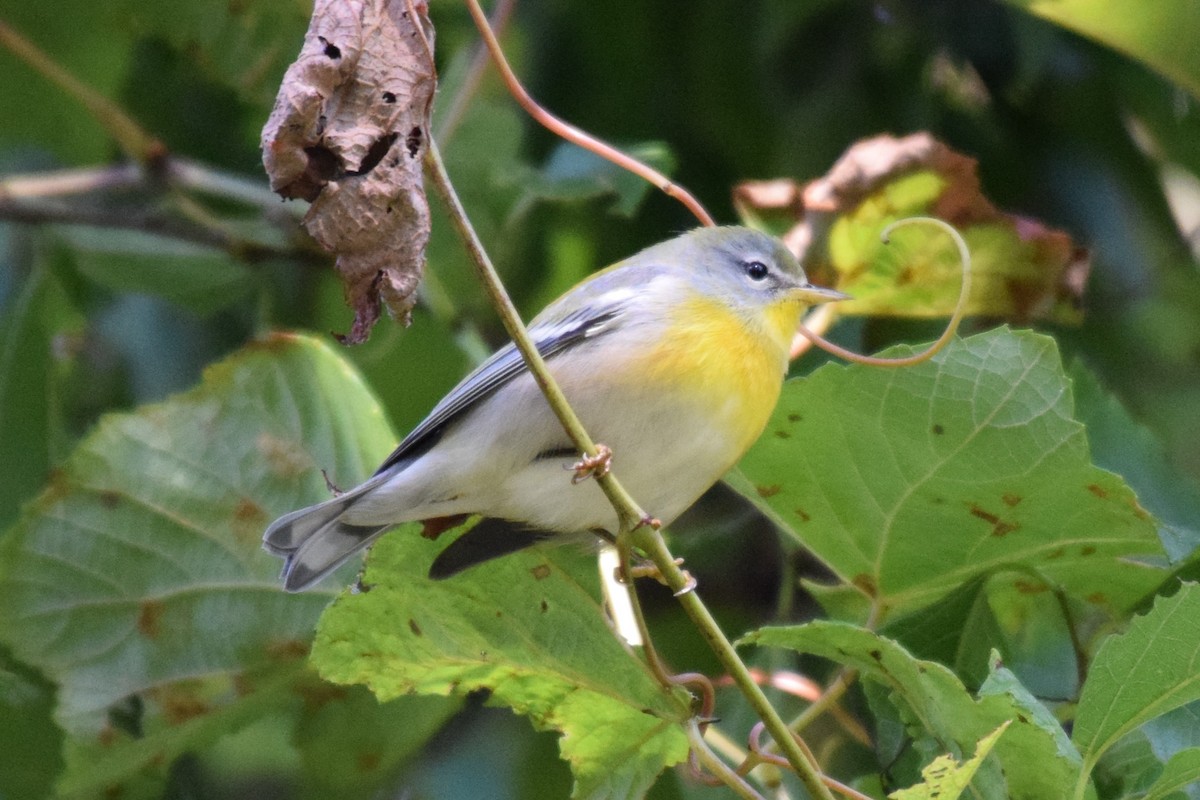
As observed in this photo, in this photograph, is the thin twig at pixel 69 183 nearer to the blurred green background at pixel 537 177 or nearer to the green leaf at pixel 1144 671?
the blurred green background at pixel 537 177

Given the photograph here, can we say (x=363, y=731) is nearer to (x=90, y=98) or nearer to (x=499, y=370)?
(x=499, y=370)

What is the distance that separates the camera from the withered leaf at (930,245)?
2.68 m

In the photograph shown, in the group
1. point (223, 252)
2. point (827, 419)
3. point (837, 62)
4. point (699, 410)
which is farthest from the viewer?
point (837, 62)

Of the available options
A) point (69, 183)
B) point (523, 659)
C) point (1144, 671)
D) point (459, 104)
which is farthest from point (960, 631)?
point (69, 183)

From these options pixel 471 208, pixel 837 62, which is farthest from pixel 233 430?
pixel 837 62

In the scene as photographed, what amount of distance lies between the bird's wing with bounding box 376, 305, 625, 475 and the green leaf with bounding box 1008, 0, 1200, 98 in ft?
3.86

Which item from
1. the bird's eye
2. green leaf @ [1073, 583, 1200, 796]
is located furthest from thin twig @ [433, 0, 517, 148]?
green leaf @ [1073, 583, 1200, 796]

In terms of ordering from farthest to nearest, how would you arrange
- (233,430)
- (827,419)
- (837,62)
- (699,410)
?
(837,62) < (233,430) < (699,410) < (827,419)

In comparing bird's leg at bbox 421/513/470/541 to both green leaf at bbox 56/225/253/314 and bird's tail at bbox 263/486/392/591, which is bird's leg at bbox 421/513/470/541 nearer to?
bird's tail at bbox 263/486/392/591

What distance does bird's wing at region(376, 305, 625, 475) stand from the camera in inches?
93.5

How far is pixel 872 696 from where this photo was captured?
199 centimetres

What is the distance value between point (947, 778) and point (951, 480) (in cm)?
63

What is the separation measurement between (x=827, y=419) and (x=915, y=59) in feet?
6.24

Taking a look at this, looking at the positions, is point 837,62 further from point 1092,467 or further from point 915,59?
point 1092,467
